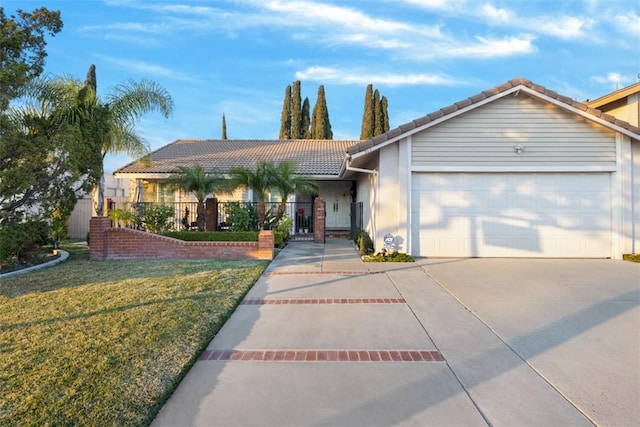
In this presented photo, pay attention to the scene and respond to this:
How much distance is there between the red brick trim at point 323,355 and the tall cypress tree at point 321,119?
1140 inches

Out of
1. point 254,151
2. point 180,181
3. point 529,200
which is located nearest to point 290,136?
point 254,151

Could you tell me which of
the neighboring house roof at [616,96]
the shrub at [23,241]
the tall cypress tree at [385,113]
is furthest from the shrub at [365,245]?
the tall cypress tree at [385,113]

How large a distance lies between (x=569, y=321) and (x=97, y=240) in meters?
10.7

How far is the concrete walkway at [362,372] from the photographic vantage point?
2.93 m

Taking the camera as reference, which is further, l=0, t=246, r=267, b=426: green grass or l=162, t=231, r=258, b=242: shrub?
l=162, t=231, r=258, b=242: shrub

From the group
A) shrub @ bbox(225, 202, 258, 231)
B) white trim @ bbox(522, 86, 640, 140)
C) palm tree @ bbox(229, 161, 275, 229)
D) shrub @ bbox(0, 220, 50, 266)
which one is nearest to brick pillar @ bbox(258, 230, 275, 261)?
palm tree @ bbox(229, 161, 275, 229)

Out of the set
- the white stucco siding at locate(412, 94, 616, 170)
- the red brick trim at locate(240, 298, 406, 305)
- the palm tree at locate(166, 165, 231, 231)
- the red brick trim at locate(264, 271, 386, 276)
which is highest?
the white stucco siding at locate(412, 94, 616, 170)

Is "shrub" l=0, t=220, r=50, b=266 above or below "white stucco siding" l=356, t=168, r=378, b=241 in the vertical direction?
below

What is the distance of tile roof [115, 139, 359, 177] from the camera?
17094mm

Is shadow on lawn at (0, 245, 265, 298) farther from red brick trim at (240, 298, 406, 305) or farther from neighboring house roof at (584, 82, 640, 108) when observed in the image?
neighboring house roof at (584, 82, 640, 108)

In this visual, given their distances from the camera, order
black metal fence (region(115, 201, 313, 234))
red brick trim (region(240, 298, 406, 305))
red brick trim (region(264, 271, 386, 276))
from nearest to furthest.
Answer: red brick trim (region(240, 298, 406, 305))
red brick trim (region(264, 271, 386, 276))
black metal fence (region(115, 201, 313, 234))

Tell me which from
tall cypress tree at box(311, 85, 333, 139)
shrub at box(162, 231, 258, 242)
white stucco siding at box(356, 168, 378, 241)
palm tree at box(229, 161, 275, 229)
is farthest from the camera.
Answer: tall cypress tree at box(311, 85, 333, 139)

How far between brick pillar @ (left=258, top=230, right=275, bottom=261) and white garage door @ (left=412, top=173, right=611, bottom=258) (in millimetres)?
3837

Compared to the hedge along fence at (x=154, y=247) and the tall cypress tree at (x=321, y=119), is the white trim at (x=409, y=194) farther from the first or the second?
the tall cypress tree at (x=321, y=119)
